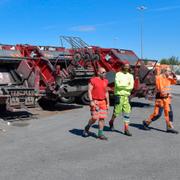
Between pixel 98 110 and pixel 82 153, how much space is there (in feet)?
4.58

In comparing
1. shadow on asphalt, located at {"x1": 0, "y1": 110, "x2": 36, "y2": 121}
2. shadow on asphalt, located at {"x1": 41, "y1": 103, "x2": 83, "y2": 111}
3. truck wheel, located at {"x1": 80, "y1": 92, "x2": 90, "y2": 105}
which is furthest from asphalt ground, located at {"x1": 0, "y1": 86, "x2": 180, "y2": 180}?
truck wheel, located at {"x1": 80, "y1": 92, "x2": 90, "y2": 105}

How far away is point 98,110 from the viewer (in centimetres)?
820

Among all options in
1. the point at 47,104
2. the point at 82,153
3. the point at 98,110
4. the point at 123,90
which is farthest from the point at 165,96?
the point at 47,104

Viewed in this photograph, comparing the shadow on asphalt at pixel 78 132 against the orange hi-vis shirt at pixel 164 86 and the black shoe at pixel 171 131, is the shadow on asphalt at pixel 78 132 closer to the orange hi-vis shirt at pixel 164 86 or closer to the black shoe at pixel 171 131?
the black shoe at pixel 171 131

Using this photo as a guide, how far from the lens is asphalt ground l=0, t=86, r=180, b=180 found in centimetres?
579

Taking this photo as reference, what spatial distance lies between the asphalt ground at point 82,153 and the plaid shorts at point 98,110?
0.48 metres

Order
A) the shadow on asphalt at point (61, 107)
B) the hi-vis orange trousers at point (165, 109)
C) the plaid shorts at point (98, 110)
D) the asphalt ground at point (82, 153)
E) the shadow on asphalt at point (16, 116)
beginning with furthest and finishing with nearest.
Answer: the shadow on asphalt at point (61, 107) → the shadow on asphalt at point (16, 116) → the hi-vis orange trousers at point (165, 109) → the plaid shorts at point (98, 110) → the asphalt ground at point (82, 153)

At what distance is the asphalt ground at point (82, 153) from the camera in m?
5.79

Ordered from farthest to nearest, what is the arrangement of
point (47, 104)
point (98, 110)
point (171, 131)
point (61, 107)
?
point (47, 104) < point (61, 107) < point (171, 131) < point (98, 110)

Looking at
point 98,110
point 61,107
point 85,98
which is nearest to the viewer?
point 98,110

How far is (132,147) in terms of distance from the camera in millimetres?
7504

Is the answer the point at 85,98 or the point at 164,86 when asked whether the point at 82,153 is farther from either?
the point at 85,98

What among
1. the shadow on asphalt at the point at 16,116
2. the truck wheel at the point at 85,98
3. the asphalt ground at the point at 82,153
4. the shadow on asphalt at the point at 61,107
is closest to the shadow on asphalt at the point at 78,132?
the asphalt ground at the point at 82,153

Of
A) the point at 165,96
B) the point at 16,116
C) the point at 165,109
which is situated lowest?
the point at 16,116
